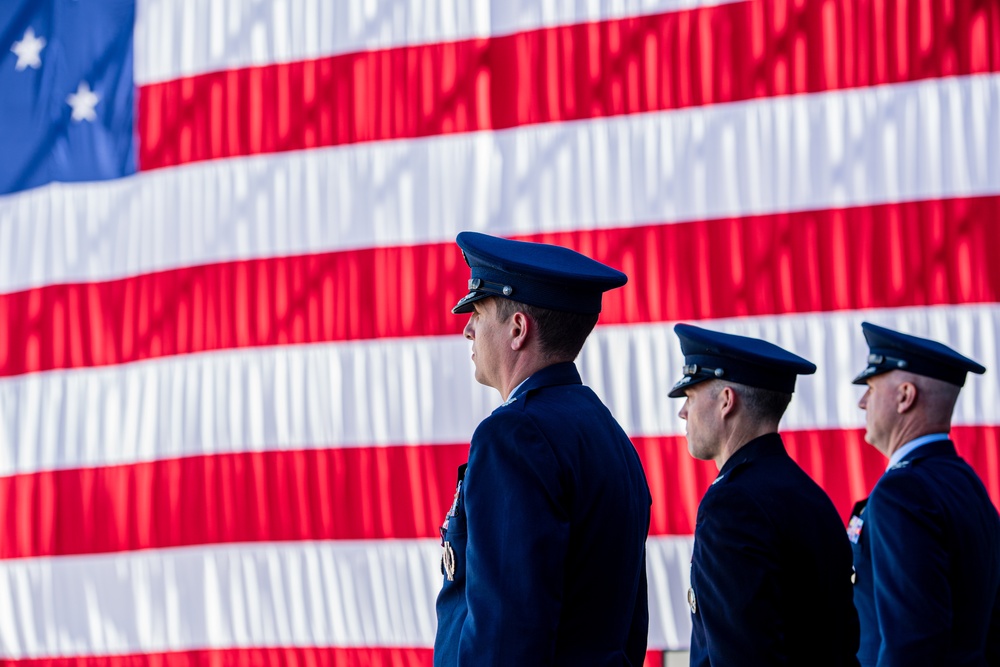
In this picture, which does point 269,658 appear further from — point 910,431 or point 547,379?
point 547,379

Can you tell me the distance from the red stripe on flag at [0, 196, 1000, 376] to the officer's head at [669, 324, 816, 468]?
1235mm

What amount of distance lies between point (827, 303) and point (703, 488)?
64 centimetres

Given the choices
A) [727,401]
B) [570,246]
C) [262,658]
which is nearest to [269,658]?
[262,658]

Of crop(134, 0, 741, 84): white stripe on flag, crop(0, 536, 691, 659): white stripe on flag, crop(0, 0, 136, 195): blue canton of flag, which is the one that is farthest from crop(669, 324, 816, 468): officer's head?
crop(0, 0, 136, 195): blue canton of flag

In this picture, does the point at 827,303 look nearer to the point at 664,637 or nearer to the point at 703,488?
the point at 703,488

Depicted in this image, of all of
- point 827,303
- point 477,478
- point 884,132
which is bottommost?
point 477,478

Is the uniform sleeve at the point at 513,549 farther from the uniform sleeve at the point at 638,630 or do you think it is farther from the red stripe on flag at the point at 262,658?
the red stripe on flag at the point at 262,658

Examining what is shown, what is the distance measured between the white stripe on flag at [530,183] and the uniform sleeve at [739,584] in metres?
1.71

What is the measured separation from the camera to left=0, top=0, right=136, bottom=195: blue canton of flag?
401 centimetres

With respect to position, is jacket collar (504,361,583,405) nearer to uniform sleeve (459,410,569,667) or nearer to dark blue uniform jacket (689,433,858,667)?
uniform sleeve (459,410,569,667)

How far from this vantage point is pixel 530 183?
11.3 ft

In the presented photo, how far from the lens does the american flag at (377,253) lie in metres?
3.13

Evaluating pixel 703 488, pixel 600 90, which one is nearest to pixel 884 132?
pixel 600 90

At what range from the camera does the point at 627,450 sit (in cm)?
138
